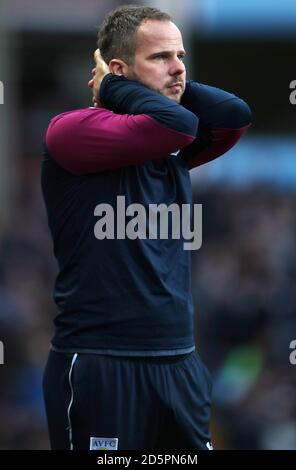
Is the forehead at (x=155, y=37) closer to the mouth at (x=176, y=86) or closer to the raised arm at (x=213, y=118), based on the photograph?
the mouth at (x=176, y=86)

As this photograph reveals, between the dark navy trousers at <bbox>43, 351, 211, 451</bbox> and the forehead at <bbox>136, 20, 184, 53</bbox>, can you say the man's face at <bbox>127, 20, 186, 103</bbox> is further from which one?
the dark navy trousers at <bbox>43, 351, 211, 451</bbox>

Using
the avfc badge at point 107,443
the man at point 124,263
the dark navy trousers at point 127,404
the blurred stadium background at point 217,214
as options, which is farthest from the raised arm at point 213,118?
the blurred stadium background at point 217,214

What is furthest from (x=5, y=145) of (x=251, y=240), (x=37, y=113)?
(x=251, y=240)

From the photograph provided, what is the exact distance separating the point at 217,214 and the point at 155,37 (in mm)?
7066

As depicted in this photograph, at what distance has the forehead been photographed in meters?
4.51

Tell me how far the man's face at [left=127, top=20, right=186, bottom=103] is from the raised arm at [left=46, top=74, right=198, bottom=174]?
0.21ft

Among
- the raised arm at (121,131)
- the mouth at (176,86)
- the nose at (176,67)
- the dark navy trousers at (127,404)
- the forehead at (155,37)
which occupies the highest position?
the forehead at (155,37)

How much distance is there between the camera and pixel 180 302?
4.56m

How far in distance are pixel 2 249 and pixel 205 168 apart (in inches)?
182

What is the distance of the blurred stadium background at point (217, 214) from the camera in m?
8.76

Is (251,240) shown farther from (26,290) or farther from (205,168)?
(205,168)

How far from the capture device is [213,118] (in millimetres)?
4734

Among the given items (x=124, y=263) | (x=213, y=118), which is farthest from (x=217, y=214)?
(x=124, y=263)

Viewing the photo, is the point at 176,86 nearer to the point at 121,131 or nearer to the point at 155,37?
the point at 155,37
